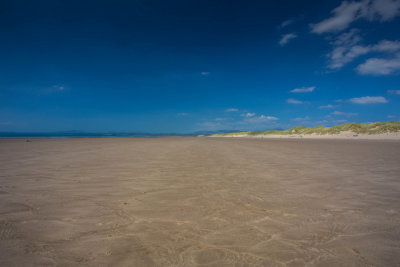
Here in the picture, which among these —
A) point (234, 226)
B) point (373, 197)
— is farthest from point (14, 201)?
point (373, 197)

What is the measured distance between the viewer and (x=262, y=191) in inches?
157

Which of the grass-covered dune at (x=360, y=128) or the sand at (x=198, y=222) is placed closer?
the sand at (x=198, y=222)

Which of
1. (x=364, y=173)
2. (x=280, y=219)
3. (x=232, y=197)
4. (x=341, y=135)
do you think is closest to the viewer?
(x=280, y=219)

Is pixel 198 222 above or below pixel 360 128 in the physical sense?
below

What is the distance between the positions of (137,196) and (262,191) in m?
2.48

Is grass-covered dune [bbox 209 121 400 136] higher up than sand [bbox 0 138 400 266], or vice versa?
grass-covered dune [bbox 209 121 400 136]

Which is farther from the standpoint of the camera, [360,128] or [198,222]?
[360,128]

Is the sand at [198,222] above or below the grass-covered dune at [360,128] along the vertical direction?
below

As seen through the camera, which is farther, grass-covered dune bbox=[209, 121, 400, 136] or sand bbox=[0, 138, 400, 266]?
grass-covered dune bbox=[209, 121, 400, 136]

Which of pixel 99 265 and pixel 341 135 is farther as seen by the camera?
pixel 341 135

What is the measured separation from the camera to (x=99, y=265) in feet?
5.81

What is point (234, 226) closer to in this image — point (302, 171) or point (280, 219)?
point (280, 219)

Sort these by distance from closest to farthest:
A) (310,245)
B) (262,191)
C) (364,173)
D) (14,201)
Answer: (310,245), (14,201), (262,191), (364,173)

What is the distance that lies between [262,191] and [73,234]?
10.7 feet
